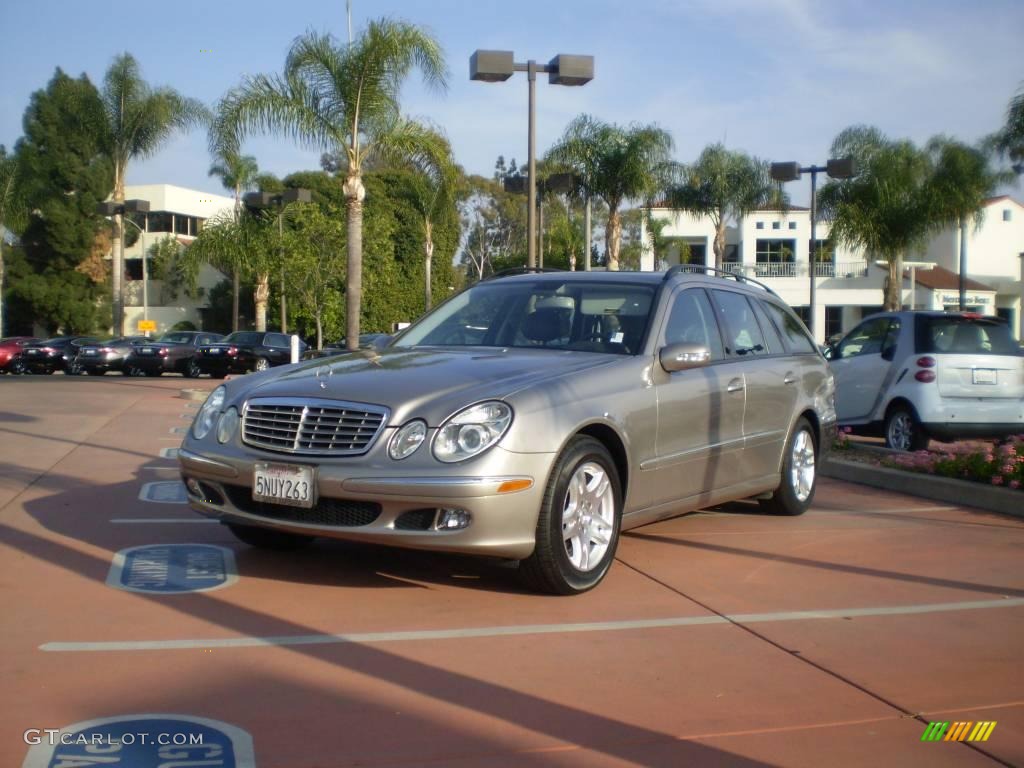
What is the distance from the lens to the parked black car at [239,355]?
1304 inches

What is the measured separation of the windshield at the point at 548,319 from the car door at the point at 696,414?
8.8 inches

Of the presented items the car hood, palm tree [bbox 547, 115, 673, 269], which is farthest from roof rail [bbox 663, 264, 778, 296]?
palm tree [bbox 547, 115, 673, 269]

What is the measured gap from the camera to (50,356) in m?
37.9

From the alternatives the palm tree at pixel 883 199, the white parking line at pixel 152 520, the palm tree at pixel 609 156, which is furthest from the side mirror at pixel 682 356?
the palm tree at pixel 883 199

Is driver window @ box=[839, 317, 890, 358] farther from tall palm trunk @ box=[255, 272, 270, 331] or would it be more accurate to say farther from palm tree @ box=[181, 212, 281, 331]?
tall palm trunk @ box=[255, 272, 270, 331]

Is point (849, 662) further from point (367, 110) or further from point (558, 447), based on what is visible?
point (367, 110)

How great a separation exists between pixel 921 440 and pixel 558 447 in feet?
23.7

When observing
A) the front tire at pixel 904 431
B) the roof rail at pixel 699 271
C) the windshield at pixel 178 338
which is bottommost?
the front tire at pixel 904 431

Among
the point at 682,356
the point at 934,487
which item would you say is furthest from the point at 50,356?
the point at 682,356

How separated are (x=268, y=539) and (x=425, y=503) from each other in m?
1.60

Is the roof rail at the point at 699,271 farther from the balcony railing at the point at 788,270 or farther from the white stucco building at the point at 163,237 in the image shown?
the white stucco building at the point at 163,237

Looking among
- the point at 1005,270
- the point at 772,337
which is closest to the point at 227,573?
the point at 772,337

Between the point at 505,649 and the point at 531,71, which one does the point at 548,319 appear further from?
the point at 531,71

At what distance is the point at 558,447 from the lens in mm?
5215
